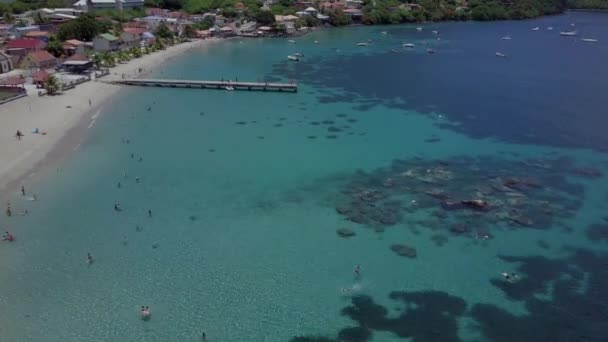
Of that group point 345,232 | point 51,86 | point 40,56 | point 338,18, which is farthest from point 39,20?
point 345,232

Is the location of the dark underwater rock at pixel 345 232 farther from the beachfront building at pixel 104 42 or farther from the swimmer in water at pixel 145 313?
the beachfront building at pixel 104 42

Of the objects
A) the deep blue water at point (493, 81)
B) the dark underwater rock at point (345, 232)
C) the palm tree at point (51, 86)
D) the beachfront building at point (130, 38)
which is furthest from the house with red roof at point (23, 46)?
the dark underwater rock at point (345, 232)

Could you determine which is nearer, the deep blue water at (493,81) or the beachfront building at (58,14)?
the deep blue water at (493,81)

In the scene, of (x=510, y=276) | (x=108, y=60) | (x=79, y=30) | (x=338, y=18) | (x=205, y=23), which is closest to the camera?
(x=510, y=276)

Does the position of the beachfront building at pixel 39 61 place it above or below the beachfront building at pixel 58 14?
below

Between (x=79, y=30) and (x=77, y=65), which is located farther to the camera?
(x=79, y=30)

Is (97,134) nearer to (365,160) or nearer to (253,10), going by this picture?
(365,160)

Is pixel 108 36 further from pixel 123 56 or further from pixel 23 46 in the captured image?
pixel 23 46
